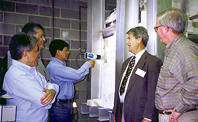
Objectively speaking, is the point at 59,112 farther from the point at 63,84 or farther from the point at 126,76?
the point at 126,76

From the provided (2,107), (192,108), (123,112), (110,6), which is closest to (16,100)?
(2,107)

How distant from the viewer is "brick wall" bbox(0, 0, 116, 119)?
9.73 feet

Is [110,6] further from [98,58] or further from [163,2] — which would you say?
[163,2]

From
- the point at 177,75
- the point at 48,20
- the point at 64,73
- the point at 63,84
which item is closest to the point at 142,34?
the point at 177,75

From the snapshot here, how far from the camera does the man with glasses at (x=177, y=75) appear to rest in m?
1.11

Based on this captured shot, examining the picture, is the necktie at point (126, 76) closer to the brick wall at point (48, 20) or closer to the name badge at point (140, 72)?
the name badge at point (140, 72)

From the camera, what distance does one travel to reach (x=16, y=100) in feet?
4.11

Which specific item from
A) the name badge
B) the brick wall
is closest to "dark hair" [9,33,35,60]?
the name badge

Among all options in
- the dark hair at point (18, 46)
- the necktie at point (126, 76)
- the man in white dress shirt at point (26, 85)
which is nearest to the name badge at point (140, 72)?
the necktie at point (126, 76)

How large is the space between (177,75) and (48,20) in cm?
253

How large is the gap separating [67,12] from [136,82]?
222cm

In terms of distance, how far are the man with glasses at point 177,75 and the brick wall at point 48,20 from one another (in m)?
2.17

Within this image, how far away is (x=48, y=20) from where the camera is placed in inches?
127

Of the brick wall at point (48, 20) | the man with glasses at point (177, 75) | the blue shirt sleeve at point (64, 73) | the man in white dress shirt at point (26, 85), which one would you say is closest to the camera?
the man with glasses at point (177, 75)
